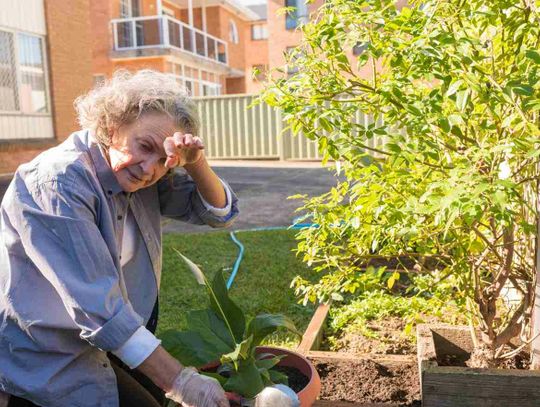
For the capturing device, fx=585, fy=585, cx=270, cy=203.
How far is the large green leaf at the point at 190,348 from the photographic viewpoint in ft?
5.92

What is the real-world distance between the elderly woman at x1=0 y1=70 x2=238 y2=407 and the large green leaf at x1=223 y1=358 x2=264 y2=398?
117 millimetres

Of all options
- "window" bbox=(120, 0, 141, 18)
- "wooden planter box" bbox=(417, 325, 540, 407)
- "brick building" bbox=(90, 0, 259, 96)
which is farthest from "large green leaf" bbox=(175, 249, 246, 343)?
"window" bbox=(120, 0, 141, 18)

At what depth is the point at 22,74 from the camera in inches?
481

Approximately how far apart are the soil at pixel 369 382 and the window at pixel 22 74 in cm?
1084

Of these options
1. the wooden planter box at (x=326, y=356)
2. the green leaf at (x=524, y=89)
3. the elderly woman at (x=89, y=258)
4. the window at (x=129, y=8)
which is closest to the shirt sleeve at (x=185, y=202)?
the elderly woman at (x=89, y=258)

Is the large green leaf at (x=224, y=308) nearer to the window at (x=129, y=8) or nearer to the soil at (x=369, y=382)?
the soil at (x=369, y=382)

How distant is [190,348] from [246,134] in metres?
16.7

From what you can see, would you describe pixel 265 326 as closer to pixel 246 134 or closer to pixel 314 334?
pixel 314 334

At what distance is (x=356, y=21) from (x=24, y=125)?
11419mm

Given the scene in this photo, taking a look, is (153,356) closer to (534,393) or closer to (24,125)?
(534,393)

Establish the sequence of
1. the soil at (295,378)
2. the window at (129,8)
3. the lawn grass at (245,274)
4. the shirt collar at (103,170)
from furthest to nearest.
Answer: the window at (129,8), the lawn grass at (245,274), the soil at (295,378), the shirt collar at (103,170)

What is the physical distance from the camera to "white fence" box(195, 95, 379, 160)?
57.8ft

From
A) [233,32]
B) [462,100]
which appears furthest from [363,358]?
[233,32]

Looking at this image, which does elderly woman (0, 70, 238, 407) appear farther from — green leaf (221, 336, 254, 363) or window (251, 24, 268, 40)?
window (251, 24, 268, 40)
